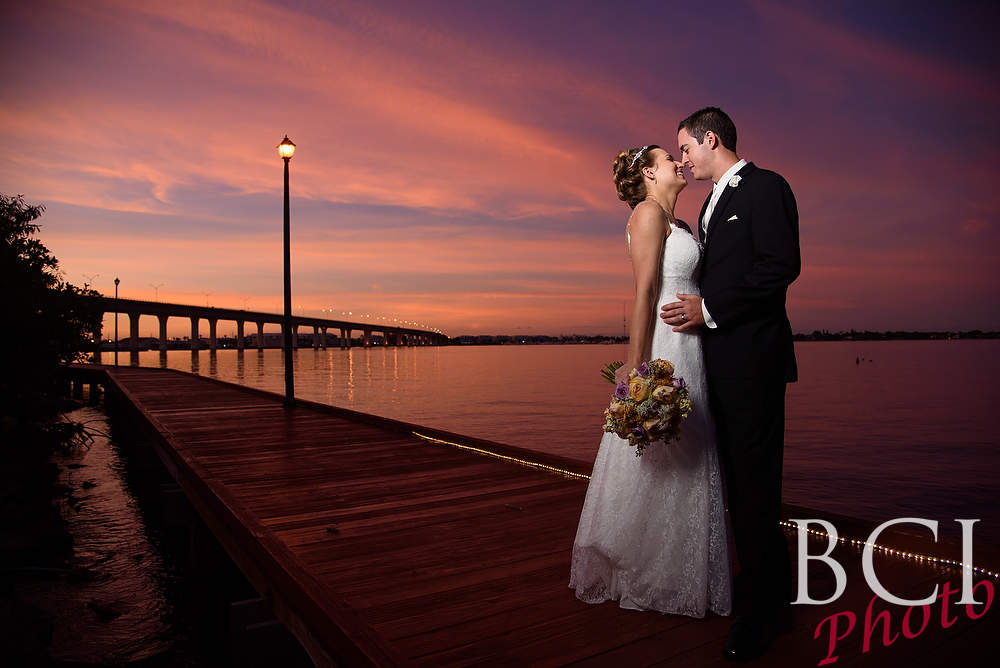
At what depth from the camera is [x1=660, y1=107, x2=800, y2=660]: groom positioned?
2.97 metres

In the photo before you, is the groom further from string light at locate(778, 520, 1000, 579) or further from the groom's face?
string light at locate(778, 520, 1000, 579)

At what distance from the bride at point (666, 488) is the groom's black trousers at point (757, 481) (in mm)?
209

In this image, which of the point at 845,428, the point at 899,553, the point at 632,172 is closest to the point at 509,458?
the point at 899,553

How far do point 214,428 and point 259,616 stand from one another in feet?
23.0

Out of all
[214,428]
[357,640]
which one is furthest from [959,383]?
[357,640]

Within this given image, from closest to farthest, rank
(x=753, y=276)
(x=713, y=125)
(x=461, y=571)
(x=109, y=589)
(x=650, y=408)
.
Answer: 1. (x=753, y=276)
2. (x=650, y=408)
3. (x=713, y=125)
4. (x=461, y=571)
5. (x=109, y=589)

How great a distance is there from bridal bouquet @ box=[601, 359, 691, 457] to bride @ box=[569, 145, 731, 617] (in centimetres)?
23

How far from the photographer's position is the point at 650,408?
10.2 feet

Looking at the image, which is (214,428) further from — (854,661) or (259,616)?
(854,661)

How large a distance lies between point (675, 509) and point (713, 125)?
1968 mm

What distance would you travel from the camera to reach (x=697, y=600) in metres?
3.30

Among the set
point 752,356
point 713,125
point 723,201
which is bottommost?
point 752,356

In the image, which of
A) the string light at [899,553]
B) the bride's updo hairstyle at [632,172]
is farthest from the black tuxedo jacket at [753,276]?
the string light at [899,553]

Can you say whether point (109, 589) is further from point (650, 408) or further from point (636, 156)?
point (636, 156)
